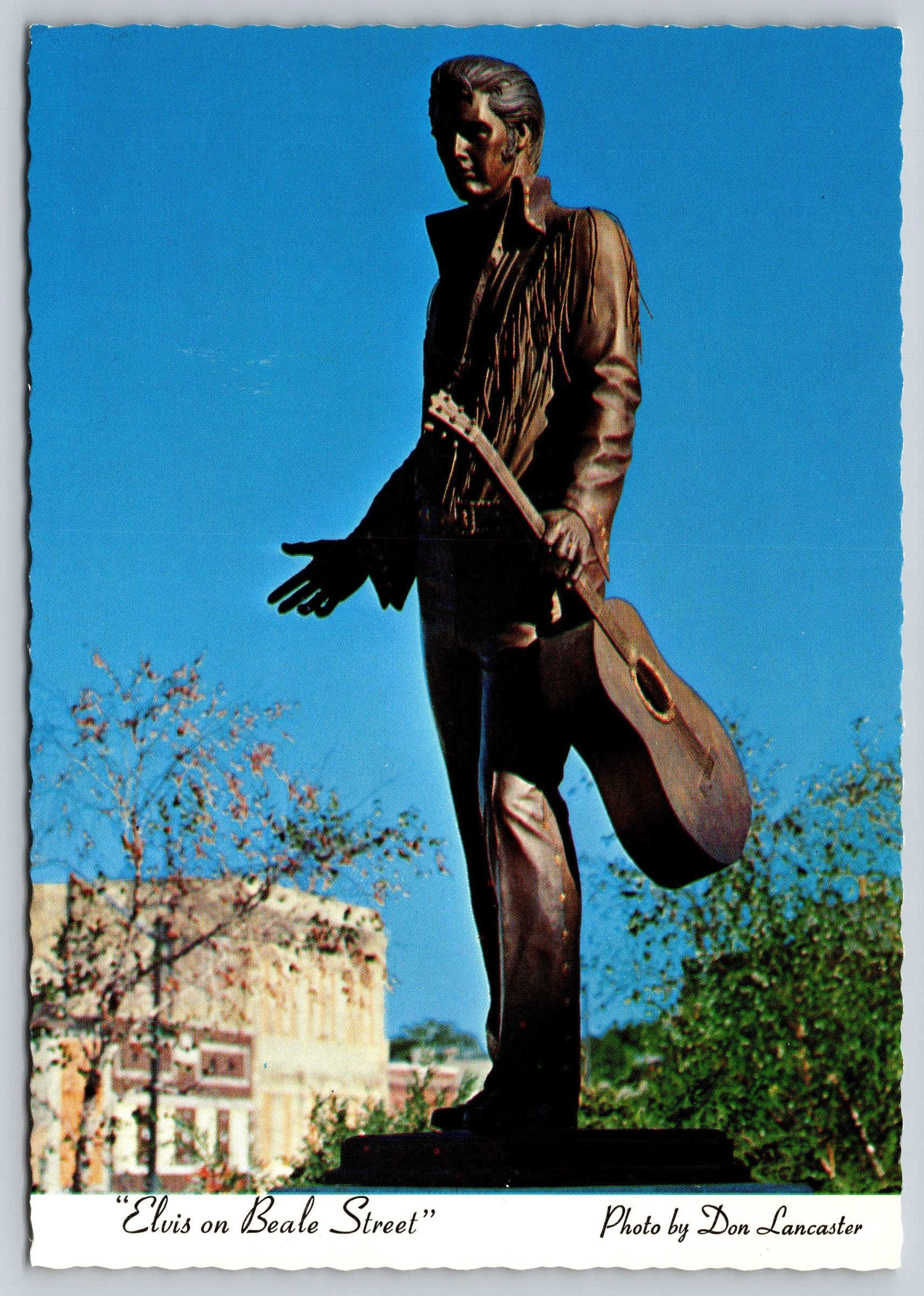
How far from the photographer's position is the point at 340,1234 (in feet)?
14.6

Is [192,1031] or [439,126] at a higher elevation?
[439,126]

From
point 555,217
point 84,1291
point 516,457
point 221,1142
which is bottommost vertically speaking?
point 84,1291

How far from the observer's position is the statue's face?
4527 millimetres

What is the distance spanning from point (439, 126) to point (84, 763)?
1626mm

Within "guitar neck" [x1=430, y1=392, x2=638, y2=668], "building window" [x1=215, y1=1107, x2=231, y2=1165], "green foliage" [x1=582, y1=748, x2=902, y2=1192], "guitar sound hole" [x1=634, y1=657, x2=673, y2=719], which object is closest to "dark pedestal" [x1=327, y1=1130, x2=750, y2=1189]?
"green foliage" [x1=582, y1=748, x2=902, y2=1192]

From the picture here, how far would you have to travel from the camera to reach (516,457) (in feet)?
14.7

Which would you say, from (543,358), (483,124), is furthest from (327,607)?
(483,124)

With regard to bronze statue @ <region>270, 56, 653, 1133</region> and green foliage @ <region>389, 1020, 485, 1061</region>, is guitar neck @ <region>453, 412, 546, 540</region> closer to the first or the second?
bronze statue @ <region>270, 56, 653, 1133</region>

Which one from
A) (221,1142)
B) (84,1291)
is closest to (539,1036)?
(221,1142)

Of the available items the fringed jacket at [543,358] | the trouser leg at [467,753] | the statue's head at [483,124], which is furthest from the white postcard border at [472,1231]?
the statue's head at [483,124]

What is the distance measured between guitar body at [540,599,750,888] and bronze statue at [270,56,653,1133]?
0.09 meters

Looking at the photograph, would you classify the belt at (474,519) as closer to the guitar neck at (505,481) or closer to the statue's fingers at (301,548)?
the guitar neck at (505,481)

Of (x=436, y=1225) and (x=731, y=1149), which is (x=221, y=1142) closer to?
(x=436, y=1225)

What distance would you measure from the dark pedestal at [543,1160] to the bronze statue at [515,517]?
0.05m
